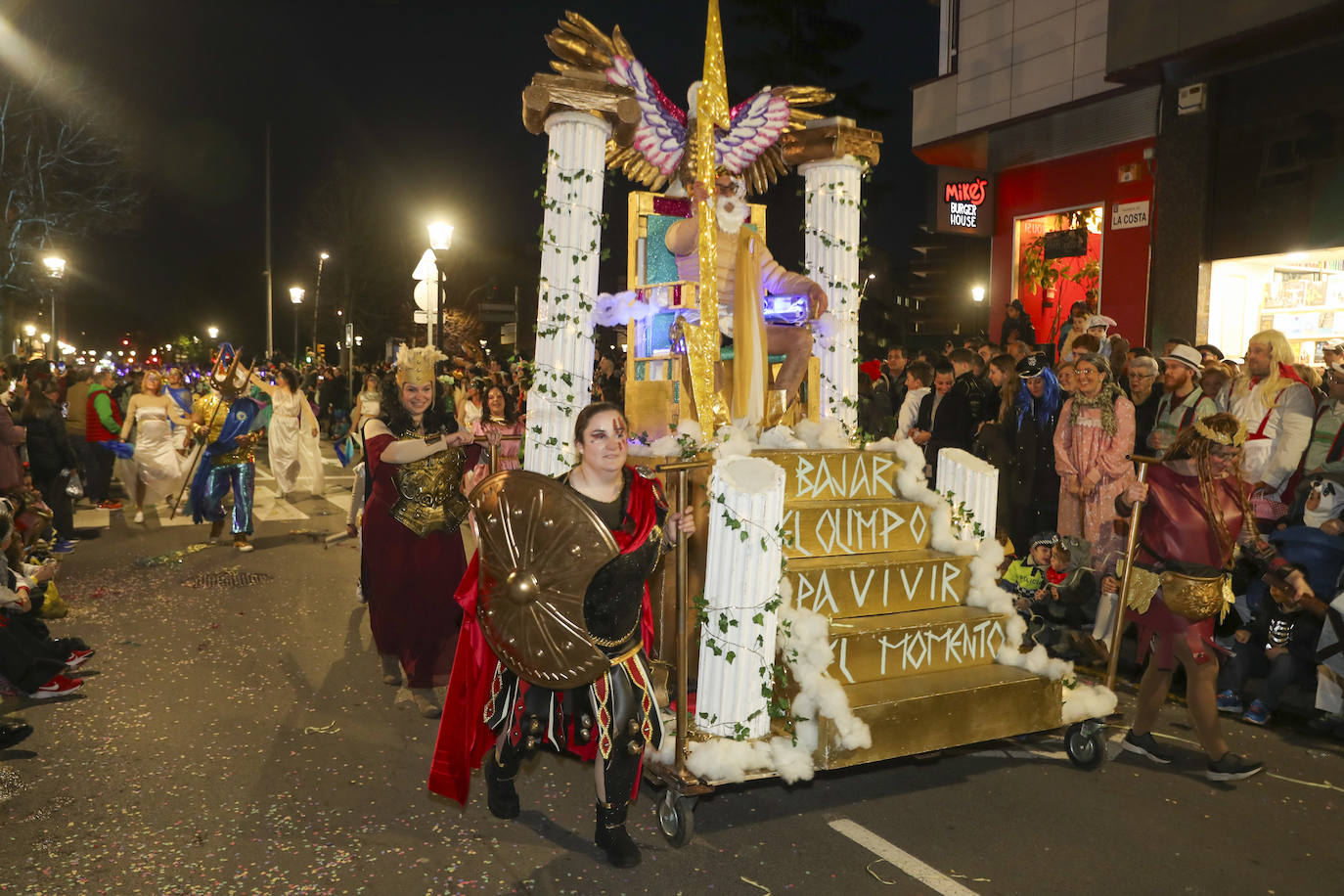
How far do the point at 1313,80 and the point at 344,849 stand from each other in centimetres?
1372

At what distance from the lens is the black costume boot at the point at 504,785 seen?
432 centimetres

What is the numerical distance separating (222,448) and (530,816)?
331 inches

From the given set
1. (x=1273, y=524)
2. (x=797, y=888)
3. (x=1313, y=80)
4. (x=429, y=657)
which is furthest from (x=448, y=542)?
(x=1313, y=80)

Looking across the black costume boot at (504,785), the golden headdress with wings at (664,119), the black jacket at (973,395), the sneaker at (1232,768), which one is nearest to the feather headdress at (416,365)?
the golden headdress with wings at (664,119)

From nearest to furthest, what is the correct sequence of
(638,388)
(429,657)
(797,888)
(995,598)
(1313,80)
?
(797,888) < (995,598) < (429,657) < (638,388) < (1313,80)

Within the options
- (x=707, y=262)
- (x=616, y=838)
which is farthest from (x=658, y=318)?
(x=616, y=838)

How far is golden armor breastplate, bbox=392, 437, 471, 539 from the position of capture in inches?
233

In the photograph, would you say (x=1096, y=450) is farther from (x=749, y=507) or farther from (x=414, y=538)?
(x=414, y=538)

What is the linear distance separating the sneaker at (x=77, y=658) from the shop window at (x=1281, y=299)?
12.8 m

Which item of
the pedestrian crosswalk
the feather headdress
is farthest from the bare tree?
the feather headdress

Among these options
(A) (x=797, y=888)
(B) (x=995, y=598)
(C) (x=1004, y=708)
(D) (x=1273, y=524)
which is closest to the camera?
(A) (x=797, y=888)

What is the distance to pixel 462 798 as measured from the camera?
4.19 metres

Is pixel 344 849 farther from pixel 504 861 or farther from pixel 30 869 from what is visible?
pixel 30 869

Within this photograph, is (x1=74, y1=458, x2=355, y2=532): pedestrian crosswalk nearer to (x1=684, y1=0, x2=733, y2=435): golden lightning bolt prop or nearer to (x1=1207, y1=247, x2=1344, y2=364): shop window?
(x1=684, y1=0, x2=733, y2=435): golden lightning bolt prop
